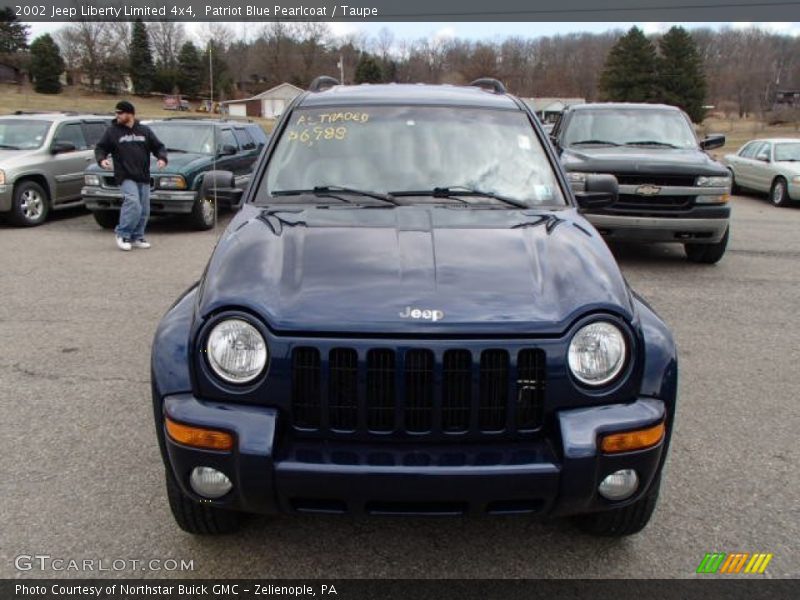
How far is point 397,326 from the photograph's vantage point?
233 cm

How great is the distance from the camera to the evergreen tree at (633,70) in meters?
61.3

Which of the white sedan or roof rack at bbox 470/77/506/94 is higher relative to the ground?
roof rack at bbox 470/77/506/94

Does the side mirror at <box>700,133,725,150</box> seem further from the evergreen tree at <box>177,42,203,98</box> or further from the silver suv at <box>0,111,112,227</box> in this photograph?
the evergreen tree at <box>177,42,203,98</box>

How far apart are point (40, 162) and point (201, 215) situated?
300 centimetres

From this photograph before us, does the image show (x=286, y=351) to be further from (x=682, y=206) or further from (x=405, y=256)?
(x=682, y=206)

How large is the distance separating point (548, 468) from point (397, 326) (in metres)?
0.70

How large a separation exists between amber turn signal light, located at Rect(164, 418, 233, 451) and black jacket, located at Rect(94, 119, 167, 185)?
7665 millimetres

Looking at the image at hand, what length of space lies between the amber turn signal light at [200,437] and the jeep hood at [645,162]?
6.70 metres

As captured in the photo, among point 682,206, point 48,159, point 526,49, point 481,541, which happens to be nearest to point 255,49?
point 526,49

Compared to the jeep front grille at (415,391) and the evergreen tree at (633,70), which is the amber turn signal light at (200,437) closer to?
the jeep front grille at (415,391)

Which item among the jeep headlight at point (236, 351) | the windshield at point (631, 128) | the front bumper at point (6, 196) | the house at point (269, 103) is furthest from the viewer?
the house at point (269, 103)

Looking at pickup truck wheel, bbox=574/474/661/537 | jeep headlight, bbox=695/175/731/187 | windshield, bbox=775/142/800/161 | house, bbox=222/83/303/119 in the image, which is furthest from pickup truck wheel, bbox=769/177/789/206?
house, bbox=222/83/303/119

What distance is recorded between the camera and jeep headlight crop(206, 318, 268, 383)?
2363 millimetres

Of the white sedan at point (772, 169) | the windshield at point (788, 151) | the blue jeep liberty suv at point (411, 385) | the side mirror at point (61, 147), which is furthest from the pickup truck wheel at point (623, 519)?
the windshield at point (788, 151)
